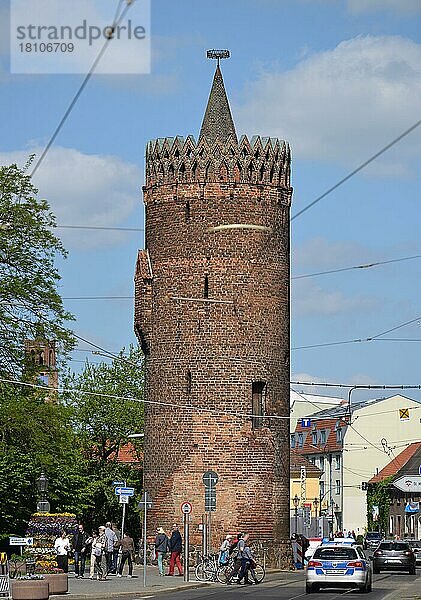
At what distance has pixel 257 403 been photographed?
5056 centimetres

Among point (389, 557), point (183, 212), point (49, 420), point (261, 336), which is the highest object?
point (183, 212)

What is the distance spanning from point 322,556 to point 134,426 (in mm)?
44007

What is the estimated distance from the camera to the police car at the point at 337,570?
35.9 meters

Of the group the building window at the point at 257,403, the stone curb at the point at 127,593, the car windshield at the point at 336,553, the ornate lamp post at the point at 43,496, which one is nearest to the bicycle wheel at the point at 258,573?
the stone curb at the point at 127,593

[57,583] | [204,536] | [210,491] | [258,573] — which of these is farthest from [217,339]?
[57,583]

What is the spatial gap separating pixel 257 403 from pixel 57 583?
66.1 ft

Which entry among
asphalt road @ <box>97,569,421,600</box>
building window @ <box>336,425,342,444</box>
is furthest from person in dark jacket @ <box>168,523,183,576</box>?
building window @ <box>336,425,342,444</box>

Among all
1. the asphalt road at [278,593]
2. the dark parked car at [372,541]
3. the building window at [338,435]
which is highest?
the building window at [338,435]

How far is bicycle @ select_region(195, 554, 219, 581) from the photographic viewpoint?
138ft

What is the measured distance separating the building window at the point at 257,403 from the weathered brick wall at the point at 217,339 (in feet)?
0.58

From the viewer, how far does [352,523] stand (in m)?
114

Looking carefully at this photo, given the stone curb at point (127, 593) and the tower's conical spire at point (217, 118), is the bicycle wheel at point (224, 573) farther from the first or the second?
the tower's conical spire at point (217, 118)

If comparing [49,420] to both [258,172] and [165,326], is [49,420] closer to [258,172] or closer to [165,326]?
[165,326]

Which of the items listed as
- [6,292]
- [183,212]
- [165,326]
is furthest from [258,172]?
[6,292]
